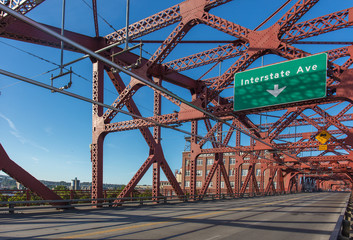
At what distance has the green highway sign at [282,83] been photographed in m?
14.5

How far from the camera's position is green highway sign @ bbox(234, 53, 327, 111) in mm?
14509

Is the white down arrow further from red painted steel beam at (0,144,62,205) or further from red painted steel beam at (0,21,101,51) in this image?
red painted steel beam at (0,144,62,205)

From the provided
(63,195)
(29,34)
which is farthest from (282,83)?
(63,195)

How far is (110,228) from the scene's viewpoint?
11953 mm

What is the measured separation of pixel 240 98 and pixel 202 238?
30.0 feet

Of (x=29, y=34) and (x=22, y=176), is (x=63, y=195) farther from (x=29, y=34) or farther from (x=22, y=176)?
(x=29, y=34)

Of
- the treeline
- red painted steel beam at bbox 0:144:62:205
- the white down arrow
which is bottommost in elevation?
the treeline

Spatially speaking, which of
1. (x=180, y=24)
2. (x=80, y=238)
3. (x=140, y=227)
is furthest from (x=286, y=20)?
(x=80, y=238)

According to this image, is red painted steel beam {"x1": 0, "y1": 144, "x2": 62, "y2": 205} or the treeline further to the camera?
the treeline

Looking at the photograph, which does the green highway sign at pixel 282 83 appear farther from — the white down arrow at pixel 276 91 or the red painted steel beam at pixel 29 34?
the red painted steel beam at pixel 29 34

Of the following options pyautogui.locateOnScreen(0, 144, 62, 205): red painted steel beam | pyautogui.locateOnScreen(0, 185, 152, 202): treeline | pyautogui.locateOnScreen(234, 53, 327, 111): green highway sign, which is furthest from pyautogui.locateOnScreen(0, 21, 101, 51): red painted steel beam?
pyautogui.locateOnScreen(234, 53, 327, 111): green highway sign

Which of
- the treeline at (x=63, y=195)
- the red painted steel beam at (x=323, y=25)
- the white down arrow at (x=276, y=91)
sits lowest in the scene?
the treeline at (x=63, y=195)

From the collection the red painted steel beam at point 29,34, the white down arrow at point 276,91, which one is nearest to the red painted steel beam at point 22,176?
the red painted steel beam at point 29,34

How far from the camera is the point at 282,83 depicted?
51.9 feet
